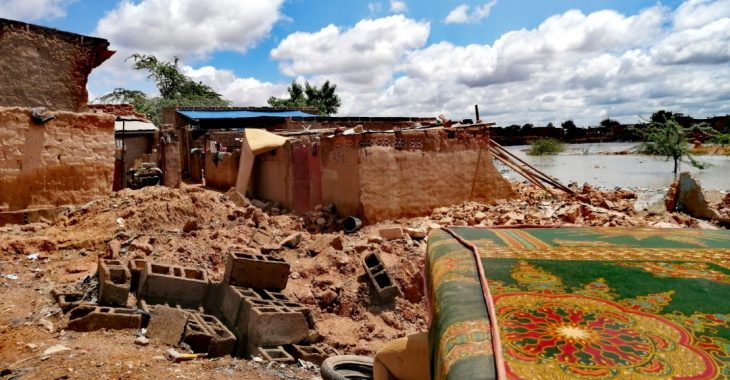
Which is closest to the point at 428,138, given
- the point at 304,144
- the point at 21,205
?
the point at 304,144

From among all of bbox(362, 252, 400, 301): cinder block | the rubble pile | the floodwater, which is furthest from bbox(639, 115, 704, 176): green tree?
bbox(362, 252, 400, 301): cinder block

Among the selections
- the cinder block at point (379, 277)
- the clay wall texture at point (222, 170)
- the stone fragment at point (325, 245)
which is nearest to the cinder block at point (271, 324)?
the cinder block at point (379, 277)

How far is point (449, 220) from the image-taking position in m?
9.43

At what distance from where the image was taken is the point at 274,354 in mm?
5074

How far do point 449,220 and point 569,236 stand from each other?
→ 705 cm

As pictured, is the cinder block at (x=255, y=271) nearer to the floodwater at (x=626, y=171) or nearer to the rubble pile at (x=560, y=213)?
the rubble pile at (x=560, y=213)

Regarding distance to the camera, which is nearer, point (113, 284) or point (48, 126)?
point (113, 284)

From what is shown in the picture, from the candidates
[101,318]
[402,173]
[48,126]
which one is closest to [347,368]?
[101,318]

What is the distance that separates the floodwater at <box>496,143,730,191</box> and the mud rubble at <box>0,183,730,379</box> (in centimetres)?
369

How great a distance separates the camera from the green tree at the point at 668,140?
22.7 metres

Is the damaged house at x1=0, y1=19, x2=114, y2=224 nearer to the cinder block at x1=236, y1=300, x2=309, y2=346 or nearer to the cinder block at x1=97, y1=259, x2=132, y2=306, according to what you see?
the cinder block at x1=97, y1=259, x2=132, y2=306

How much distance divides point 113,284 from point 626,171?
2687cm

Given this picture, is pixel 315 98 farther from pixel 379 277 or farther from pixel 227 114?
pixel 379 277

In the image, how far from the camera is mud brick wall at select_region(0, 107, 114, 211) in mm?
8586
